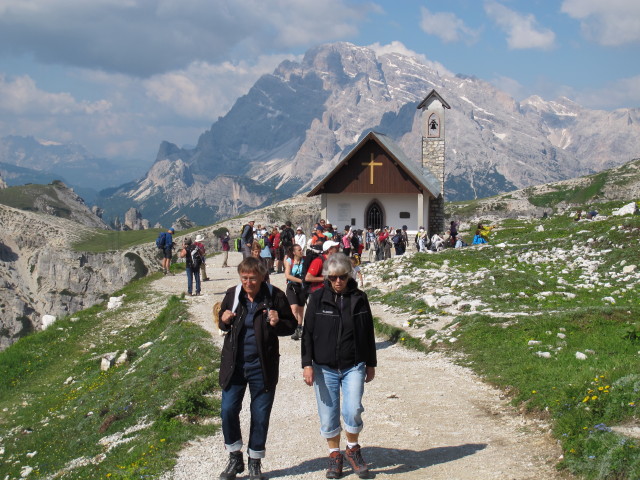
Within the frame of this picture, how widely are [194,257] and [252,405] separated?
17255 millimetres

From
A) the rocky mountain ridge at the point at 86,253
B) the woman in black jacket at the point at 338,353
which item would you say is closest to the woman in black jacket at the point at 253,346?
the woman in black jacket at the point at 338,353

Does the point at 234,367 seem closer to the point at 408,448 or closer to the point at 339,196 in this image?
the point at 408,448

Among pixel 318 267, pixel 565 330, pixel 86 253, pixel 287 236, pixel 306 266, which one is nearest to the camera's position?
pixel 565 330

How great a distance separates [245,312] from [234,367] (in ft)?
2.10

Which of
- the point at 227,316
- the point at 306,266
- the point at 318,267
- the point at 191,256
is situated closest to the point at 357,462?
the point at 227,316

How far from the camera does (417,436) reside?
31.7 feet

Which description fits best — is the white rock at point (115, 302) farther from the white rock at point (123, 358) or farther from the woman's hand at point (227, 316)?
the woman's hand at point (227, 316)

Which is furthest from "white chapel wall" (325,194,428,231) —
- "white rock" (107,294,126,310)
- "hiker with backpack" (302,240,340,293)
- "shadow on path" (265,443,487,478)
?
"shadow on path" (265,443,487,478)

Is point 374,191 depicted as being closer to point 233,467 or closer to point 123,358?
point 123,358

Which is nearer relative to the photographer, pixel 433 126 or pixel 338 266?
pixel 338 266

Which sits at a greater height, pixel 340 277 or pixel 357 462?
pixel 340 277

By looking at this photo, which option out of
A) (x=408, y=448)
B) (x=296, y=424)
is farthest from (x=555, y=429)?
(x=296, y=424)

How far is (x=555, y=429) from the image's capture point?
8.73m

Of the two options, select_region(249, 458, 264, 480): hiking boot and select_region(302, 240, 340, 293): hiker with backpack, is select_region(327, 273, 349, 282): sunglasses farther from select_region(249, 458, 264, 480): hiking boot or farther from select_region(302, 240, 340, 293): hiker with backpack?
select_region(302, 240, 340, 293): hiker with backpack
